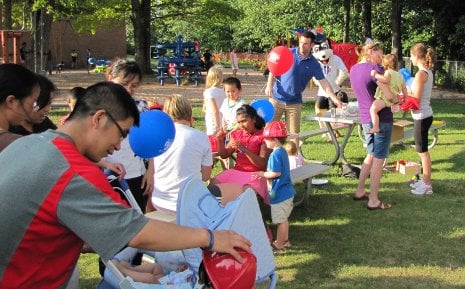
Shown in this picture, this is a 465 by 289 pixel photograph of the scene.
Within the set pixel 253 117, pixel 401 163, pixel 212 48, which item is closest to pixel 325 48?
pixel 401 163

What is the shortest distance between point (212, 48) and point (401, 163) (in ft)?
183

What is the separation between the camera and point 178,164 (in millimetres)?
4258

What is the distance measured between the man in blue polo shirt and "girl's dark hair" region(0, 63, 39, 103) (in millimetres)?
5063

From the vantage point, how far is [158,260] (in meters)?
2.80

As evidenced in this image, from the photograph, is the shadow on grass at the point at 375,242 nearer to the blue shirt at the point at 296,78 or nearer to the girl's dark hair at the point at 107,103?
the blue shirt at the point at 296,78

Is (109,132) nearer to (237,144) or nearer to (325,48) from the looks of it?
(237,144)

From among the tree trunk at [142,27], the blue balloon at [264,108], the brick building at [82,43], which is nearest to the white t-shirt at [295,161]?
the blue balloon at [264,108]

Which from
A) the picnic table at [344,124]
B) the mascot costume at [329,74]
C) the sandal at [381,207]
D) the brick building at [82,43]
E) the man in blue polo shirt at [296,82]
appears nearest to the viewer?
the sandal at [381,207]

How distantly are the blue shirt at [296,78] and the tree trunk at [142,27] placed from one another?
68.9 feet

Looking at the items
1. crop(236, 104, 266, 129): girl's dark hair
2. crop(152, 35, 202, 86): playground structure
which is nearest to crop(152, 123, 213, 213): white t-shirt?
crop(236, 104, 266, 129): girl's dark hair

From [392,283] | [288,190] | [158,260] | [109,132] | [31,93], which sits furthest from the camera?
[288,190]

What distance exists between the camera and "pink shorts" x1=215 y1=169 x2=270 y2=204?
16.2 ft

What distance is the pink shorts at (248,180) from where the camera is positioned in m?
4.95

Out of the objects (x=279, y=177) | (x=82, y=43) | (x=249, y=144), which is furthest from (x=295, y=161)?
(x=82, y=43)
